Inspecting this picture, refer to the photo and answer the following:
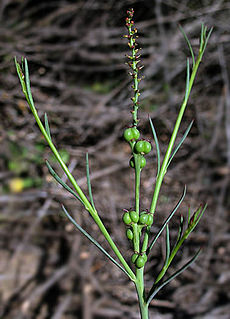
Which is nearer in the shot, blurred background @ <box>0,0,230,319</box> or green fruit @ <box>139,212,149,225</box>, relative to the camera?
green fruit @ <box>139,212,149,225</box>

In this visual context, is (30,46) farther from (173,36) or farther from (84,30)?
(173,36)

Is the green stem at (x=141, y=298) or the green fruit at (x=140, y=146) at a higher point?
the green fruit at (x=140, y=146)

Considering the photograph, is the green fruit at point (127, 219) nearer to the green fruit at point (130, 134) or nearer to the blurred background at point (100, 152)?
the green fruit at point (130, 134)

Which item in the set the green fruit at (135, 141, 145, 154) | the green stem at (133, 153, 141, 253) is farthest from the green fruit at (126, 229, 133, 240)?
the green fruit at (135, 141, 145, 154)

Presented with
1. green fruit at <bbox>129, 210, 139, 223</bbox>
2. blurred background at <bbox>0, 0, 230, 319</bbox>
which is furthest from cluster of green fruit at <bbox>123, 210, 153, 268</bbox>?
blurred background at <bbox>0, 0, 230, 319</bbox>

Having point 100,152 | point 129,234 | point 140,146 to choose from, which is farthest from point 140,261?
point 100,152

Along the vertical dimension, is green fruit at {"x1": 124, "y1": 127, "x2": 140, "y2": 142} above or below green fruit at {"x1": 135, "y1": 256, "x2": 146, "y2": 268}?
above

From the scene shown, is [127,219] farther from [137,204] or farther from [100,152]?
[100,152]

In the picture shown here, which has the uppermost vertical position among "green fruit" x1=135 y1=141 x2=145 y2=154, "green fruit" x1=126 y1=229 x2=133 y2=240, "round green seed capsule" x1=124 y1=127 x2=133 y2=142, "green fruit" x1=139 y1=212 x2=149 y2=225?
"round green seed capsule" x1=124 y1=127 x2=133 y2=142

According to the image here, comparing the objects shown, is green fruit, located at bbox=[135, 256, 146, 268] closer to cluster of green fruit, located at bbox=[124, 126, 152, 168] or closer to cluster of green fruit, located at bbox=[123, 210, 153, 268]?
cluster of green fruit, located at bbox=[123, 210, 153, 268]

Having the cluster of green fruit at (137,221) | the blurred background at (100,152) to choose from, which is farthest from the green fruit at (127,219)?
the blurred background at (100,152)
